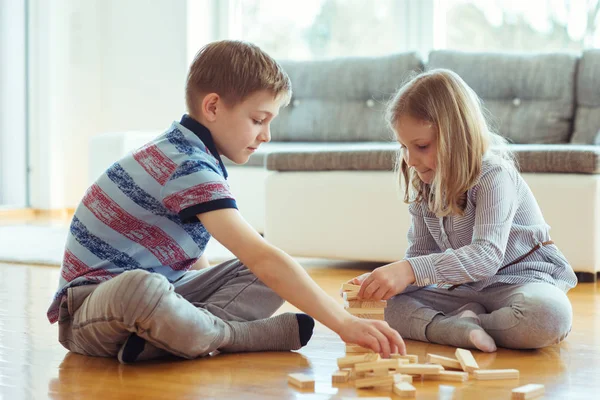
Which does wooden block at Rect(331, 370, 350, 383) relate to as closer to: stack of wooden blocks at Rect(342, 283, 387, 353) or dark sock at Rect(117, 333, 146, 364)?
stack of wooden blocks at Rect(342, 283, 387, 353)

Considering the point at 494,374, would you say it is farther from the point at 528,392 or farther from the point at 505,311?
the point at 505,311

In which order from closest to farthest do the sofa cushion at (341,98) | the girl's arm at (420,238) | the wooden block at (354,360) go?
the wooden block at (354,360) < the girl's arm at (420,238) < the sofa cushion at (341,98)

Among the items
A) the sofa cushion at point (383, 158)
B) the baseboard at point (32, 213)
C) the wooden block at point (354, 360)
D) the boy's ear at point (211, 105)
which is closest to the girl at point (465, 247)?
the wooden block at point (354, 360)

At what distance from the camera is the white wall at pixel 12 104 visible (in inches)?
201

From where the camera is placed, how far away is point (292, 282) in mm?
1391

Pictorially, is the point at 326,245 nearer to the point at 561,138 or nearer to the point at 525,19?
the point at 561,138

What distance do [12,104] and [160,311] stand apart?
4.10 m

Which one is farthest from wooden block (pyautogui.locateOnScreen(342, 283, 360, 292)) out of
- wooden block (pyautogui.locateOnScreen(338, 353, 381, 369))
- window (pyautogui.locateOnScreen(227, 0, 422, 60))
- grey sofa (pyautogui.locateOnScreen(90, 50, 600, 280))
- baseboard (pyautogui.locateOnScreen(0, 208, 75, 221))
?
baseboard (pyautogui.locateOnScreen(0, 208, 75, 221))

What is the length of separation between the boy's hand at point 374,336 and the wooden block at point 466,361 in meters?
0.14

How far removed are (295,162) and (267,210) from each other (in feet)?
0.68

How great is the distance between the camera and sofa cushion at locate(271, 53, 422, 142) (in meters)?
3.91

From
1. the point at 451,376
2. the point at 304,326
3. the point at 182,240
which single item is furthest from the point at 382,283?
the point at 182,240

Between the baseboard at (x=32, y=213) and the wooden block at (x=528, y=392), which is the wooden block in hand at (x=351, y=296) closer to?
the wooden block at (x=528, y=392)

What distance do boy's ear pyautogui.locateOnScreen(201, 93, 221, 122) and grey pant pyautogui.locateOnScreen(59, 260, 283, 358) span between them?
32 cm
